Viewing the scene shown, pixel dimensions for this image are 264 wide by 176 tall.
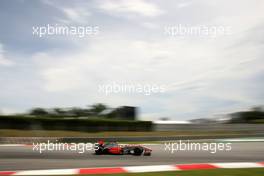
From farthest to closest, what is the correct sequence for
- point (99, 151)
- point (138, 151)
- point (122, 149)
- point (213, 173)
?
1. point (99, 151)
2. point (122, 149)
3. point (138, 151)
4. point (213, 173)

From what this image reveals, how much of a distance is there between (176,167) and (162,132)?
23.4 meters

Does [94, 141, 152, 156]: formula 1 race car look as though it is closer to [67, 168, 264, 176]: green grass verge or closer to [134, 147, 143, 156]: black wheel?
[134, 147, 143, 156]: black wheel

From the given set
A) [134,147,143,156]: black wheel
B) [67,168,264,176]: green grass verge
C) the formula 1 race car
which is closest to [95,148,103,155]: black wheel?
the formula 1 race car

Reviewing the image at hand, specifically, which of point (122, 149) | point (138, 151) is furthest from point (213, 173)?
point (122, 149)

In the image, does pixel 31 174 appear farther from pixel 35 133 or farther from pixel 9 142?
pixel 35 133

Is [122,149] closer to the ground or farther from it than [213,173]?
farther from it

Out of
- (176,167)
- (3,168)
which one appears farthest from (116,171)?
(3,168)

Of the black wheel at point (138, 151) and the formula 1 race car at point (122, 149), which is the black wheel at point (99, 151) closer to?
the formula 1 race car at point (122, 149)

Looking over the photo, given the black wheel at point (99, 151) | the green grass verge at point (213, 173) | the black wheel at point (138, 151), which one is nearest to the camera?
the green grass verge at point (213, 173)

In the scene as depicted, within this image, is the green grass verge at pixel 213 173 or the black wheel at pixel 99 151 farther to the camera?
the black wheel at pixel 99 151

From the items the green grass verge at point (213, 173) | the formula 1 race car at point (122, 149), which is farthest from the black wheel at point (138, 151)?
the green grass verge at point (213, 173)

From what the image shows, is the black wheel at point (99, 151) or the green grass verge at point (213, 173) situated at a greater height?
the black wheel at point (99, 151)

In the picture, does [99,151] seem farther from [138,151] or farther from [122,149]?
[138,151]

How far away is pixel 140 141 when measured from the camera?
25594mm
